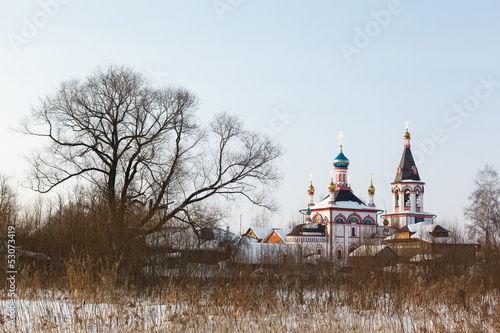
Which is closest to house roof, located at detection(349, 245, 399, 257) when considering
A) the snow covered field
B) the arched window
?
the snow covered field

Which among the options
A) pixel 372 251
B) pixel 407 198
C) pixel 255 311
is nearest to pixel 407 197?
pixel 407 198

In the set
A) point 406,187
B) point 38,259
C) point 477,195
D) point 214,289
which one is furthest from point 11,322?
point 406,187

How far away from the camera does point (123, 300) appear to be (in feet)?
28.1

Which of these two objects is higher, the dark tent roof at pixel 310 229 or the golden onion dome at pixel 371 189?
the golden onion dome at pixel 371 189

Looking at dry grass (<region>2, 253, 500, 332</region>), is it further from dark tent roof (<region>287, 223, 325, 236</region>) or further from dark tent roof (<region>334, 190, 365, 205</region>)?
dark tent roof (<region>334, 190, 365, 205</region>)

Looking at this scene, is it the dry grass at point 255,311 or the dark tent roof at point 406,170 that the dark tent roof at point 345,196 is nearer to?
the dark tent roof at point 406,170

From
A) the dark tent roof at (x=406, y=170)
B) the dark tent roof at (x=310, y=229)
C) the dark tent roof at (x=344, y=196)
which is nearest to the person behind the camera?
the dark tent roof at (x=310, y=229)

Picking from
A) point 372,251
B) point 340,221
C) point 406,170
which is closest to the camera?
point 372,251

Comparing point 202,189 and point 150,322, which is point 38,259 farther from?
point 202,189

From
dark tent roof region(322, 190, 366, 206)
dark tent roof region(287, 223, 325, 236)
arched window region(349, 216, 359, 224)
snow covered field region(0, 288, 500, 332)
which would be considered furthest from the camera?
dark tent roof region(322, 190, 366, 206)

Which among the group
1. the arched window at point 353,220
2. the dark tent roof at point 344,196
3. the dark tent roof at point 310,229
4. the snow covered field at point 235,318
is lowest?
the snow covered field at point 235,318

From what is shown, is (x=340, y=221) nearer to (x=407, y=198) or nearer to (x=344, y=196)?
(x=344, y=196)

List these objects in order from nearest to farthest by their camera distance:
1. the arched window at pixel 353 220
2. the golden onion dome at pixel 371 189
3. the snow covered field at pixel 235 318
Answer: the snow covered field at pixel 235 318 → the arched window at pixel 353 220 → the golden onion dome at pixel 371 189

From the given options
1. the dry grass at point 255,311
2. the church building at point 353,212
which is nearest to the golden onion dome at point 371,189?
the church building at point 353,212
